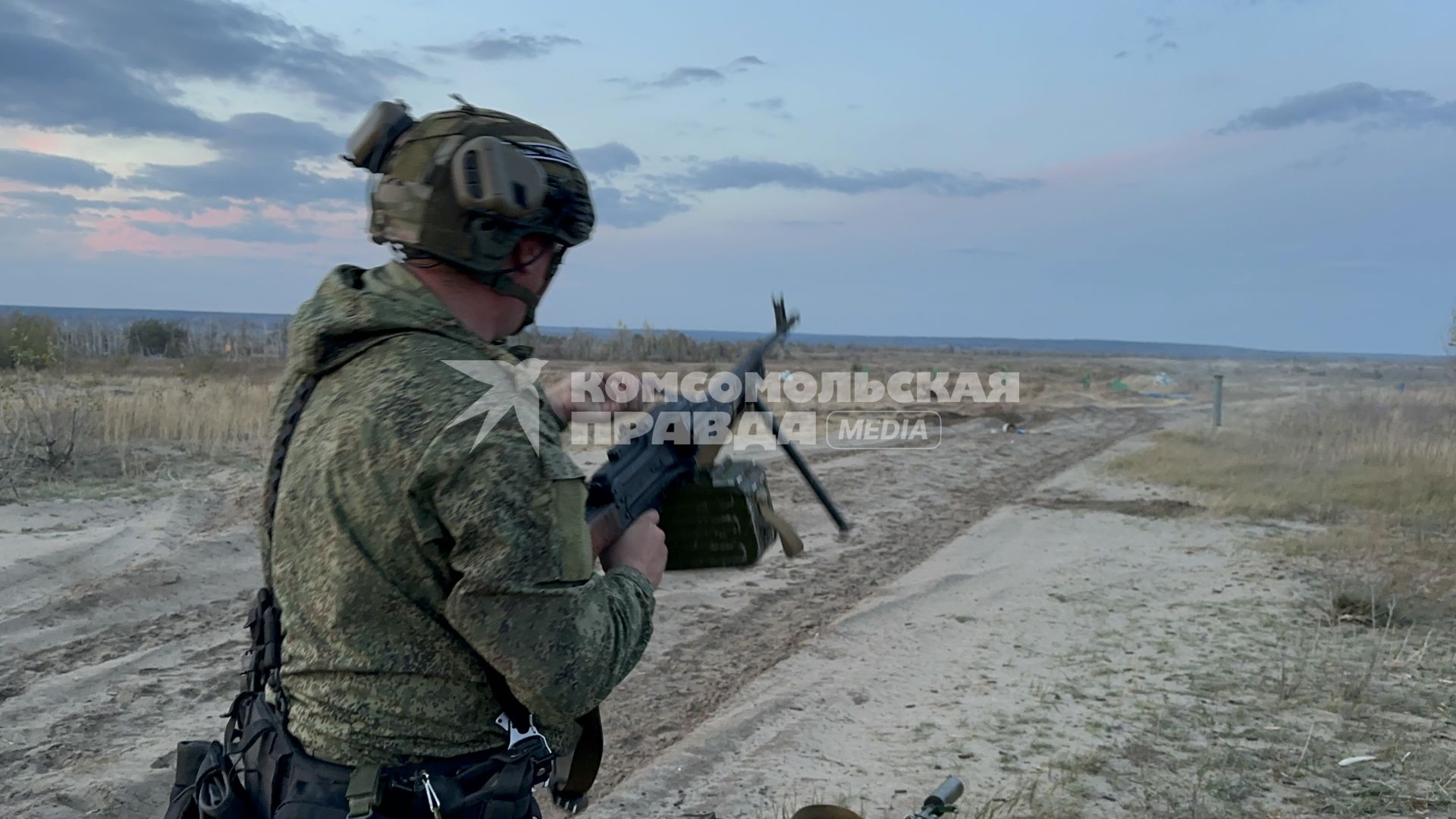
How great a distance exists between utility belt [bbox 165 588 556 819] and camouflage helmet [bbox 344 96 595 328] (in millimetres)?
720

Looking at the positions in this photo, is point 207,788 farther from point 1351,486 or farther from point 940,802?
point 1351,486

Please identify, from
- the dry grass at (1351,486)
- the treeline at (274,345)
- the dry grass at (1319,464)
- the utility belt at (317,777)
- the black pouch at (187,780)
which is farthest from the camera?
the treeline at (274,345)

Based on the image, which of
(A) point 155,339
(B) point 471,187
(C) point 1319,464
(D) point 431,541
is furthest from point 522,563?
(A) point 155,339

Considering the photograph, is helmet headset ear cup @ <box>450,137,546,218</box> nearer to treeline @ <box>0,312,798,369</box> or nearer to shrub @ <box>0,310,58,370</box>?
shrub @ <box>0,310,58,370</box>

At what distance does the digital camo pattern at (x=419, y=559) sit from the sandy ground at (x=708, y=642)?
2.43 m

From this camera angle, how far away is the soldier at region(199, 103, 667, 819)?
4.95 feet

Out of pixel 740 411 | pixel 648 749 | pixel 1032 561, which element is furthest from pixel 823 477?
pixel 740 411

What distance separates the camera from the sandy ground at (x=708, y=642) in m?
4.12

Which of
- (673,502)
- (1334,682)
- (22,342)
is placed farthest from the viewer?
(22,342)

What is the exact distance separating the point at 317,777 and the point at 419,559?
1.45 ft

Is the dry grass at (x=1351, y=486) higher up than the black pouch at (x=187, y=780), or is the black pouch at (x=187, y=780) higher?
the black pouch at (x=187, y=780)

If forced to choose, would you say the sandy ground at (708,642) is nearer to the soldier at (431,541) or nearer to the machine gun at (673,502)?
the machine gun at (673,502)

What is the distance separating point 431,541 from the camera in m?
1.53

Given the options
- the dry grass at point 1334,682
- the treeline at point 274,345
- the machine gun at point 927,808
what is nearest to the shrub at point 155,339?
the treeline at point 274,345
